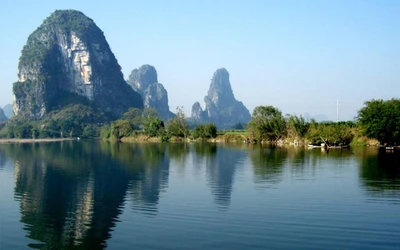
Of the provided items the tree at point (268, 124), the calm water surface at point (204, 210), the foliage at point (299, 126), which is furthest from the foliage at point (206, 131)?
the calm water surface at point (204, 210)

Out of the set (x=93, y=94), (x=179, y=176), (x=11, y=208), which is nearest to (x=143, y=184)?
(x=179, y=176)

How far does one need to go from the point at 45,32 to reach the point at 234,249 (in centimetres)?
15970

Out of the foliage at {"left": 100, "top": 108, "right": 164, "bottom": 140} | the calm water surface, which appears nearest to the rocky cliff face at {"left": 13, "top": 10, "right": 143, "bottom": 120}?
the foliage at {"left": 100, "top": 108, "right": 164, "bottom": 140}

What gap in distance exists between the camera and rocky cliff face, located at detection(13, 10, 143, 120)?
13650 cm

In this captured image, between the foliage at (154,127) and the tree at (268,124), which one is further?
the foliage at (154,127)

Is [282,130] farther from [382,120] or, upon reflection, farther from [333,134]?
[382,120]

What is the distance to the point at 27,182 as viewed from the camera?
70.1 feet

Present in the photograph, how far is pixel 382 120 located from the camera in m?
43.8

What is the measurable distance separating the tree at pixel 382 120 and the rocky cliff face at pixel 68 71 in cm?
10445

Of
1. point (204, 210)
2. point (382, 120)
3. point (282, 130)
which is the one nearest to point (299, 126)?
point (282, 130)

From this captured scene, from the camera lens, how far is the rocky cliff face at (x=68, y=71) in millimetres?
136500

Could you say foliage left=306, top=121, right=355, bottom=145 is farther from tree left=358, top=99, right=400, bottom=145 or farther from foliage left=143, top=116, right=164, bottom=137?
foliage left=143, top=116, right=164, bottom=137

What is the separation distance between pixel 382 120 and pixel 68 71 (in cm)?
12437

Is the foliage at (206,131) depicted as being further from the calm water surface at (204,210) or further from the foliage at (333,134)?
the calm water surface at (204,210)
